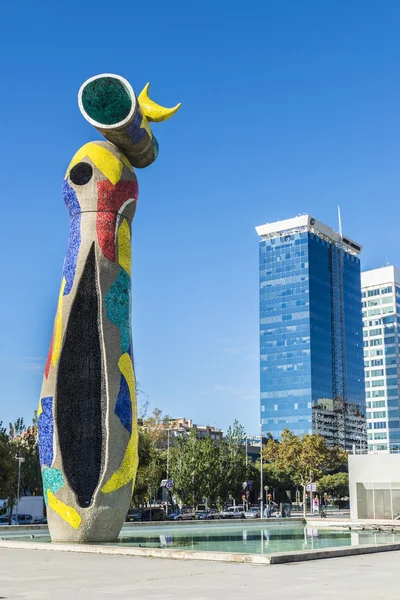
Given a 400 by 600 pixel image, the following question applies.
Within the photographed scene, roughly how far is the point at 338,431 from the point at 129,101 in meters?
120

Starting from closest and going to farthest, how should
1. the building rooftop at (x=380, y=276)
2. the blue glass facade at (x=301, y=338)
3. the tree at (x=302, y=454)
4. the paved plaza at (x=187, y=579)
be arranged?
the paved plaza at (x=187, y=579) → the tree at (x=302, y=454) → the blue glass facade at (x=301, y=338) → the building rooftop at (x=380, y=276)

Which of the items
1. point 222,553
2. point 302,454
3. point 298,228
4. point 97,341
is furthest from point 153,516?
point 298,228

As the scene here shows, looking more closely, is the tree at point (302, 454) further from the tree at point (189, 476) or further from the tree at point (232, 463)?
the tree at point (189, 476)

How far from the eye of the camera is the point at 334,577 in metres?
14.2

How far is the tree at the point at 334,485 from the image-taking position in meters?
94.3

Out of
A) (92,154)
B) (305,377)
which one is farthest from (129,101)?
(305,377)

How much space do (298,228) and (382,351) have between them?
3846 centimetres

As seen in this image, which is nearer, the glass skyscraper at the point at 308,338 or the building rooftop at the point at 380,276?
the glass skyscraper at the point at 308,338

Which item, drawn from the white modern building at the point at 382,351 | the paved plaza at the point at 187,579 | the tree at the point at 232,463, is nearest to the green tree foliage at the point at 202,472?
the tree at the point at 232,463

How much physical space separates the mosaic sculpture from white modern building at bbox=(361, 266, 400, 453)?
137 m

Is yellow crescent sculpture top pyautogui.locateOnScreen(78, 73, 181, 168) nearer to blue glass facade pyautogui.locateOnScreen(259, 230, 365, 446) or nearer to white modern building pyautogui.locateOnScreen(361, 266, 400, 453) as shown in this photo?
blue glass facade pyautogui.locateOnScreen(259, 230, 365, 446)

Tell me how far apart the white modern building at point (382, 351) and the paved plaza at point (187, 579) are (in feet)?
464

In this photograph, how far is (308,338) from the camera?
13350 centimetres

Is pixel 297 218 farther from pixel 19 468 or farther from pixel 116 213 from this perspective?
pixel 116 213
